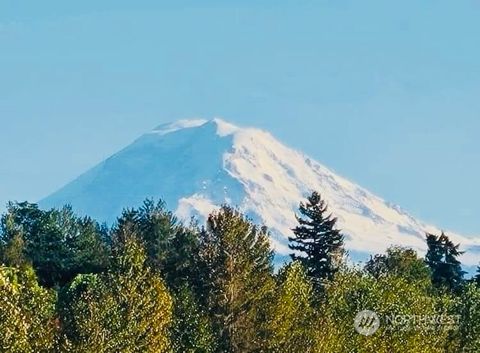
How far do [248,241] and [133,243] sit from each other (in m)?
11.4

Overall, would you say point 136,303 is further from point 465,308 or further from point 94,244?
point 94,244

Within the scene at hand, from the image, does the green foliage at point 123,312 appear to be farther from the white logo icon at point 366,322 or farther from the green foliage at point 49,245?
the green foliage at point 49,245

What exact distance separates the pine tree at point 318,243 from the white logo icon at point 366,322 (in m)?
30.7

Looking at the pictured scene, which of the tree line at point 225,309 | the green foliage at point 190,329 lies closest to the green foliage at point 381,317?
the tree line at point 225,309

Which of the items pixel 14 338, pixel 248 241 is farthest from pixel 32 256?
pixel 14 338

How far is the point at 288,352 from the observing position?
172 feet

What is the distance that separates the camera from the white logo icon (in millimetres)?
55469

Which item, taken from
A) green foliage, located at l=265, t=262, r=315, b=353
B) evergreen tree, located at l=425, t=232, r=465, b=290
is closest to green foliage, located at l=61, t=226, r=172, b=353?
green foliage, located at l=265, t=262, r=315, b=353

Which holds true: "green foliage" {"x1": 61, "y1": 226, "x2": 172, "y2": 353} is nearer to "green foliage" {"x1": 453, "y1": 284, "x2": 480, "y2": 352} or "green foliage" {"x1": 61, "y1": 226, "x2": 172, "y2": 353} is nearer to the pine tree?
"green foliage" {"x1": 453, "y1": 284, "x2": 480, "y2": 352}

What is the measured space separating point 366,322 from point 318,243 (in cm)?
3582

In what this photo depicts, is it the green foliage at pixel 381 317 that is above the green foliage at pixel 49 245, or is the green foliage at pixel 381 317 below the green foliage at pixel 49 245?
below

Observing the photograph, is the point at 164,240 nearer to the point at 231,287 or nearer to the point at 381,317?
the point at 231,287

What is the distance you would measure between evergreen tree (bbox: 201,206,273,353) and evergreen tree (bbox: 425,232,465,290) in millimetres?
47762

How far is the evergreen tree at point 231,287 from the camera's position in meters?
56.9
